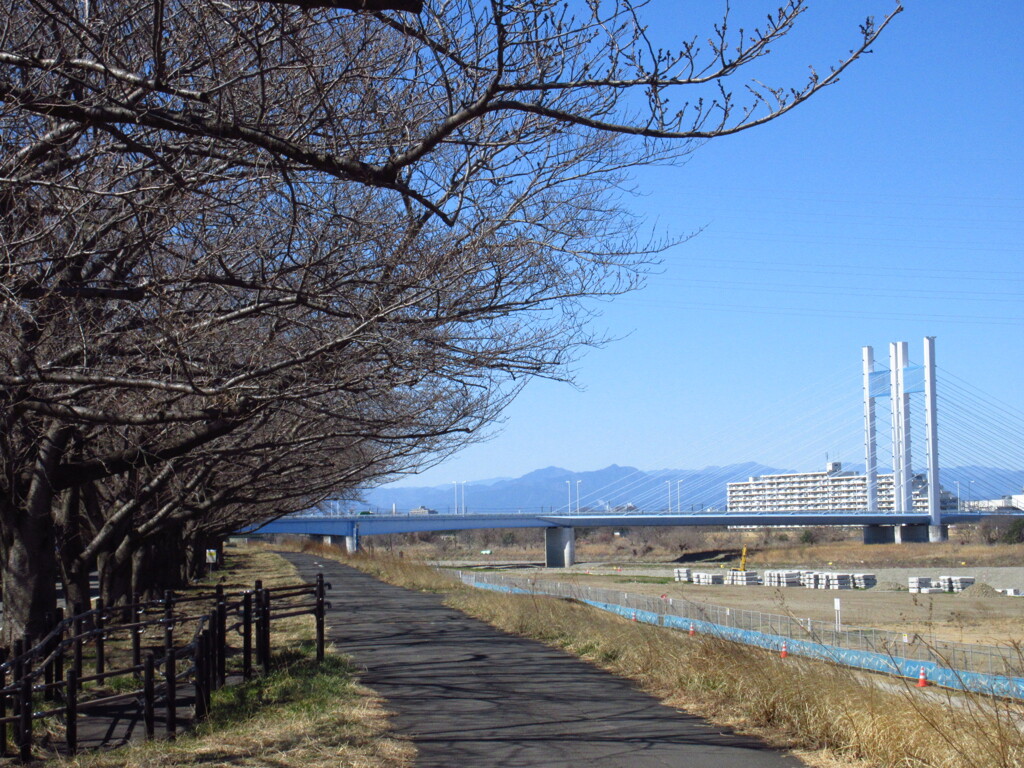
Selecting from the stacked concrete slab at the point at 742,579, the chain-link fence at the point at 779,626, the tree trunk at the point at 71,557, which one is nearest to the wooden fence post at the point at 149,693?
the chain-link fence at the point at 779,626

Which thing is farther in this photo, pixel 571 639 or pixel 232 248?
pixel 571 639

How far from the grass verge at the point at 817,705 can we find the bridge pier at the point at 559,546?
82751 millimetres

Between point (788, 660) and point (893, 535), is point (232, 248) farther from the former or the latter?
point (893, 535)

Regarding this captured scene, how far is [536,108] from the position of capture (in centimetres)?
564

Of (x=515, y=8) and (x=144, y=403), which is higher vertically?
(x=515, y=8)

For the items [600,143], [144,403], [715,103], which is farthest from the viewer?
[144,403]

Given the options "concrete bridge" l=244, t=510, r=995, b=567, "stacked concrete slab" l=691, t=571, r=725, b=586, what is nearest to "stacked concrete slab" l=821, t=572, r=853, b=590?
"stacked concrete slab" l=691, t=571, r=725, b=586

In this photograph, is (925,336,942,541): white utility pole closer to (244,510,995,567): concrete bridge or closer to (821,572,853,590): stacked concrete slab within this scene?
(244,510,995,567): concrete bridge

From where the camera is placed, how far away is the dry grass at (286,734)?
293 inches

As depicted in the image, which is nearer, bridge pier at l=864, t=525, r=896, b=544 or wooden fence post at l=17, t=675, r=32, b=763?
wooden fence post at l=17, t=675, r=32, b=763

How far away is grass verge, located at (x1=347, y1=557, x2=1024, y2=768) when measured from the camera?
650 cm

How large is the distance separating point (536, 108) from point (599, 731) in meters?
5.47

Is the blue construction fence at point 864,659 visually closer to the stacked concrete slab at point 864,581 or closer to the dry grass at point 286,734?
the dry grass at point 286,734

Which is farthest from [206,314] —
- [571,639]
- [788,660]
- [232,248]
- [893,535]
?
[893,535]
